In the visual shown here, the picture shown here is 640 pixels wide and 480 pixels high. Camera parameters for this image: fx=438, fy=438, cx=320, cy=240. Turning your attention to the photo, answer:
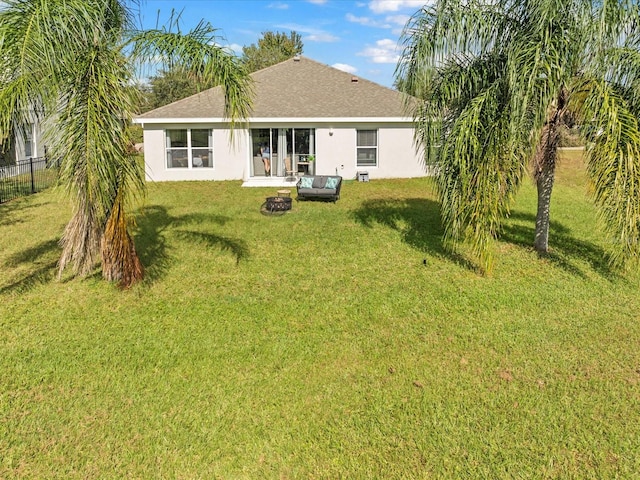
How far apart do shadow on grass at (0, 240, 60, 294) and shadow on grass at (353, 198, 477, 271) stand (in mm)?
7113

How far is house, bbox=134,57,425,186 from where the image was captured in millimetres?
18062

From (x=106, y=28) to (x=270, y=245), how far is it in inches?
195

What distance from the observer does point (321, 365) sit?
17.0ft

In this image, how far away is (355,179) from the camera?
749 inches

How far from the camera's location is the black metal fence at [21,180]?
53.6ft

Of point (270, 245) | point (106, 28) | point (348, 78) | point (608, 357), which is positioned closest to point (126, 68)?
point (106, 28)

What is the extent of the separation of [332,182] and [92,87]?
9.38 meters

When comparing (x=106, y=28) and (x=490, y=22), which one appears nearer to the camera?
(x=106, y=28)

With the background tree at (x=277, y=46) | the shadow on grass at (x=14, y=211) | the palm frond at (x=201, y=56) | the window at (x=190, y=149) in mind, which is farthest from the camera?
the background tree at (x=277, y=46)

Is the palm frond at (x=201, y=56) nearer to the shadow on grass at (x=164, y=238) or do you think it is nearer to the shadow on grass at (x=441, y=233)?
the shadow on grass at (x=164, y=238)

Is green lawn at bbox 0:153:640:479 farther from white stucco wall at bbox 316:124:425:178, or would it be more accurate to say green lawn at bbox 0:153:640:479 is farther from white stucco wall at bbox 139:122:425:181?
white stucco wall at bbox 316:124:425:178

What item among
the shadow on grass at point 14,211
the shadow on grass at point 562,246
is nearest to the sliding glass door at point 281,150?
the shadow on grass at point 14,211

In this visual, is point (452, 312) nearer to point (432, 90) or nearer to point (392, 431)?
point (392, 431)

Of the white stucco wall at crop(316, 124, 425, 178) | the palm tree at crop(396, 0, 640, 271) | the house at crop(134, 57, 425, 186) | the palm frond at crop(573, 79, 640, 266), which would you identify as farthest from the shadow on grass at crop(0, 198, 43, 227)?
the palm frond at crop(573, 79, 640, 266)
